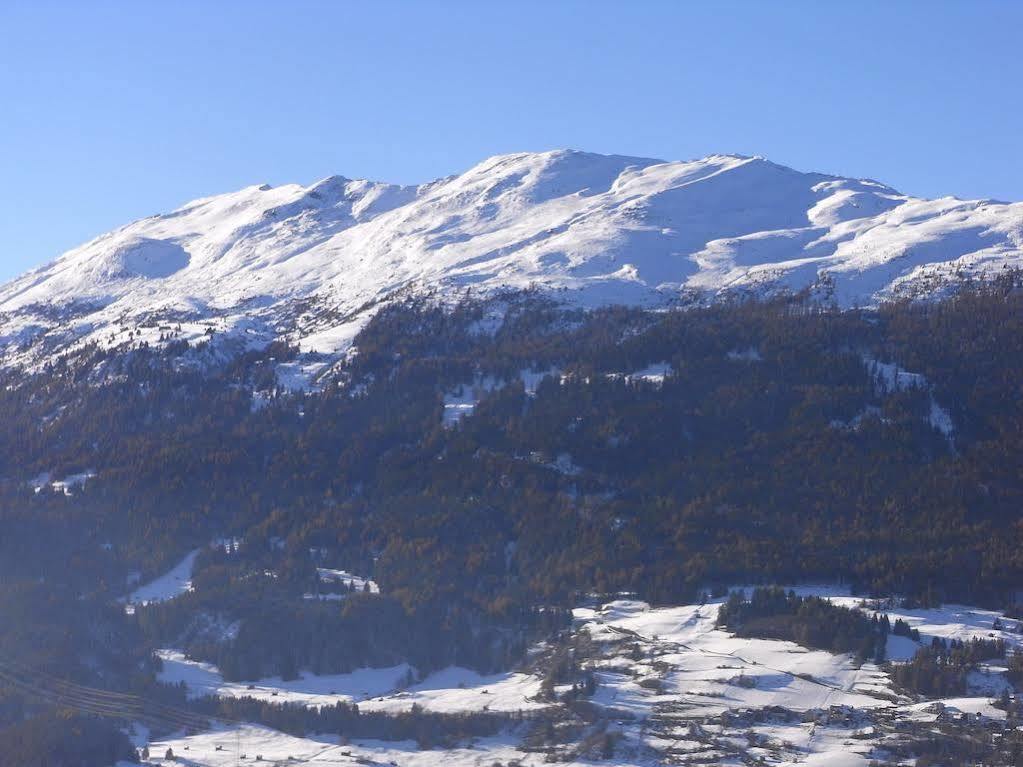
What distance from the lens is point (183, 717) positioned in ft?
429

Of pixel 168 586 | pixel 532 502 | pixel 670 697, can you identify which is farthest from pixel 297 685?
pixel 532 502

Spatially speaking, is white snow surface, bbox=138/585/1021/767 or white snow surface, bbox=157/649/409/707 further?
white snow surface, bbox=157/649/409/707

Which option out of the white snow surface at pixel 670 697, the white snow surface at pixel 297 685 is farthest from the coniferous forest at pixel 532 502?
the white snow surface at pixel 670 697

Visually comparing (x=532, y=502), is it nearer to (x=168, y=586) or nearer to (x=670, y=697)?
(x=168, y=586)

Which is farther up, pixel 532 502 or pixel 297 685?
pixel 532 502

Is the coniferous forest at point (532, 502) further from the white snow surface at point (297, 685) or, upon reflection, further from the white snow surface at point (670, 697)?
the white snow surface at point (670, 697)

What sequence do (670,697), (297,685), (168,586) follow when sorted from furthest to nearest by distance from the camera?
(168,586), (297,685), (670,697)

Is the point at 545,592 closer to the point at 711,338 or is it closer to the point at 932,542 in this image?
the point at 932,542

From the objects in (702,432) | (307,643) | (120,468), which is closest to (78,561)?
(120,468)

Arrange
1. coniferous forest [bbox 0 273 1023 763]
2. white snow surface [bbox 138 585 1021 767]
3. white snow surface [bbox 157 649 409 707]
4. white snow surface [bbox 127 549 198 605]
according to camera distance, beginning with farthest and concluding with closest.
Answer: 1. white snow surface [bbox 127 549 198 605]
2. coniferous forest [bbox 0 273 1023 763]
3. white snow surface [bbox 157 649 409 707]
4. white snow surface [bbox 138 585 1021 767]

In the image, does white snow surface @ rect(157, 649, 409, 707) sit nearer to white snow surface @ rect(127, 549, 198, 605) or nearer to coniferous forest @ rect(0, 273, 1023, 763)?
coniferous forest @ rect(0, 273, 1023, 763)

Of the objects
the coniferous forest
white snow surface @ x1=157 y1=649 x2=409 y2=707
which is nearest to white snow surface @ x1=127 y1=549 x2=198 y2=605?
the coniferous forest

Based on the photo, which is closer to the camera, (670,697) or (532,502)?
(670,697)

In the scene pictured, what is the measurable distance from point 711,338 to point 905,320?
959 inches
